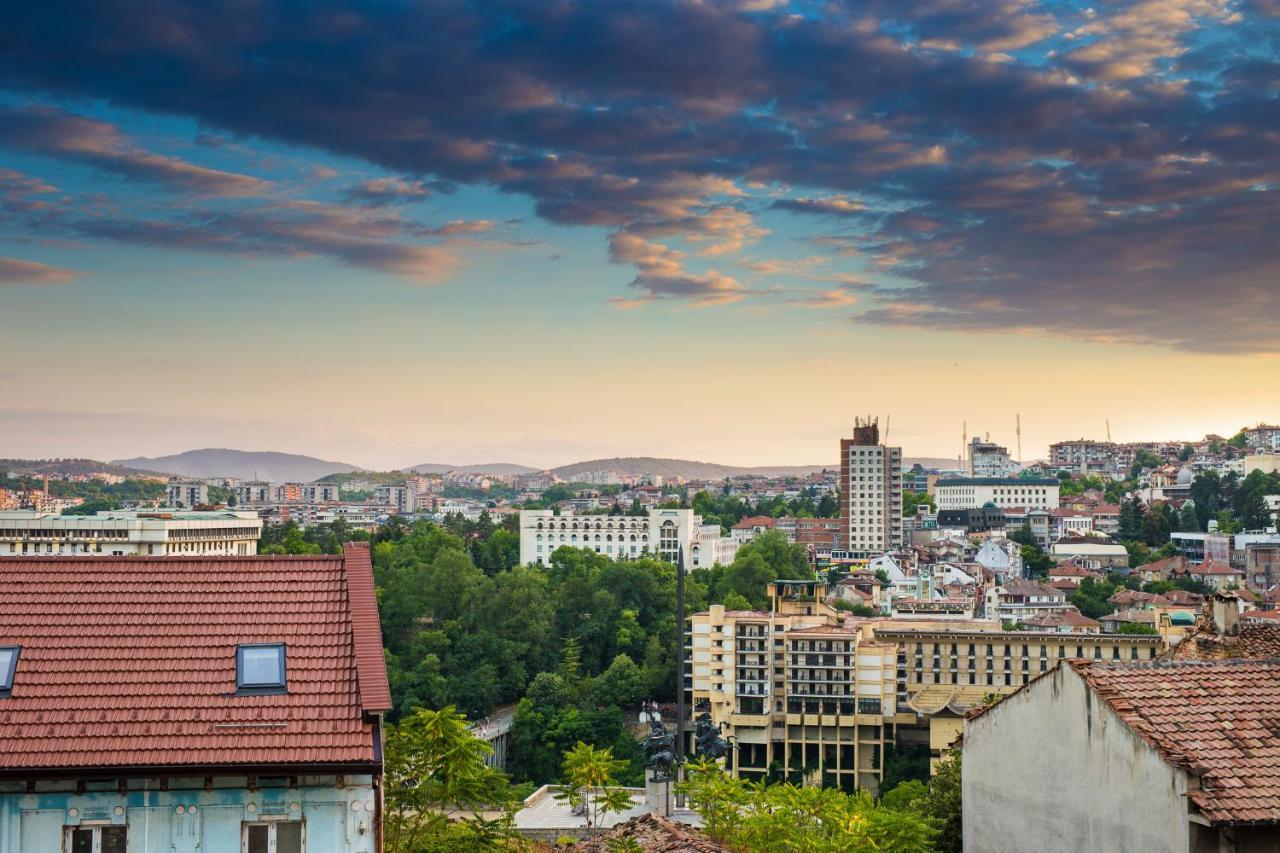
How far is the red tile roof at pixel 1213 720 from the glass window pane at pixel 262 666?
7580mm

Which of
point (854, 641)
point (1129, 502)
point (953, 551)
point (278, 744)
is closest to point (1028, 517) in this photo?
point (1129, 502)

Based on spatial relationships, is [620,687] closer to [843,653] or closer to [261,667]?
[843,653]

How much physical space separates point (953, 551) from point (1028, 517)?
76.6ft

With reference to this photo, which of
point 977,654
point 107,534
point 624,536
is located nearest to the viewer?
point 977,654

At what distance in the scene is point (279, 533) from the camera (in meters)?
132

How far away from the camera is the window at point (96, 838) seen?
1195 cm

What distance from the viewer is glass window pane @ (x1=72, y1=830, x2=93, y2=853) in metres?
12.0

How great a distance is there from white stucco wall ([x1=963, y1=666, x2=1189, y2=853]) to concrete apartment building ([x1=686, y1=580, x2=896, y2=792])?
50.8m

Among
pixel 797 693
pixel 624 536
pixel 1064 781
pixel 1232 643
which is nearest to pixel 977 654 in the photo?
pixel 797 693

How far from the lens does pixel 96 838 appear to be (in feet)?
39.2

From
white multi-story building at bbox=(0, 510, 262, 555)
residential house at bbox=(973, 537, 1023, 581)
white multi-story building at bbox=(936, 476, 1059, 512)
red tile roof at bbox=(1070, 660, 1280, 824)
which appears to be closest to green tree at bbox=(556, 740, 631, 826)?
red tile roof at bbox=(1070, 660, 1280, 824)

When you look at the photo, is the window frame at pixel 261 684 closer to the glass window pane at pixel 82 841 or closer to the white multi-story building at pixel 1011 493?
the glass window pane at pixel 82 841

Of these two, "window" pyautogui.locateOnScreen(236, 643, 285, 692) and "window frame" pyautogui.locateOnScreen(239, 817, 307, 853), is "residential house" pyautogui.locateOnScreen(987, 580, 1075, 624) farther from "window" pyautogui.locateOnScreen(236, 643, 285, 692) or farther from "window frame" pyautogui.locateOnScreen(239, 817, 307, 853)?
"window frame" pyautogui.locateOnScreen(239, 817, 307, 853)

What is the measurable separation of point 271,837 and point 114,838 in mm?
1269
